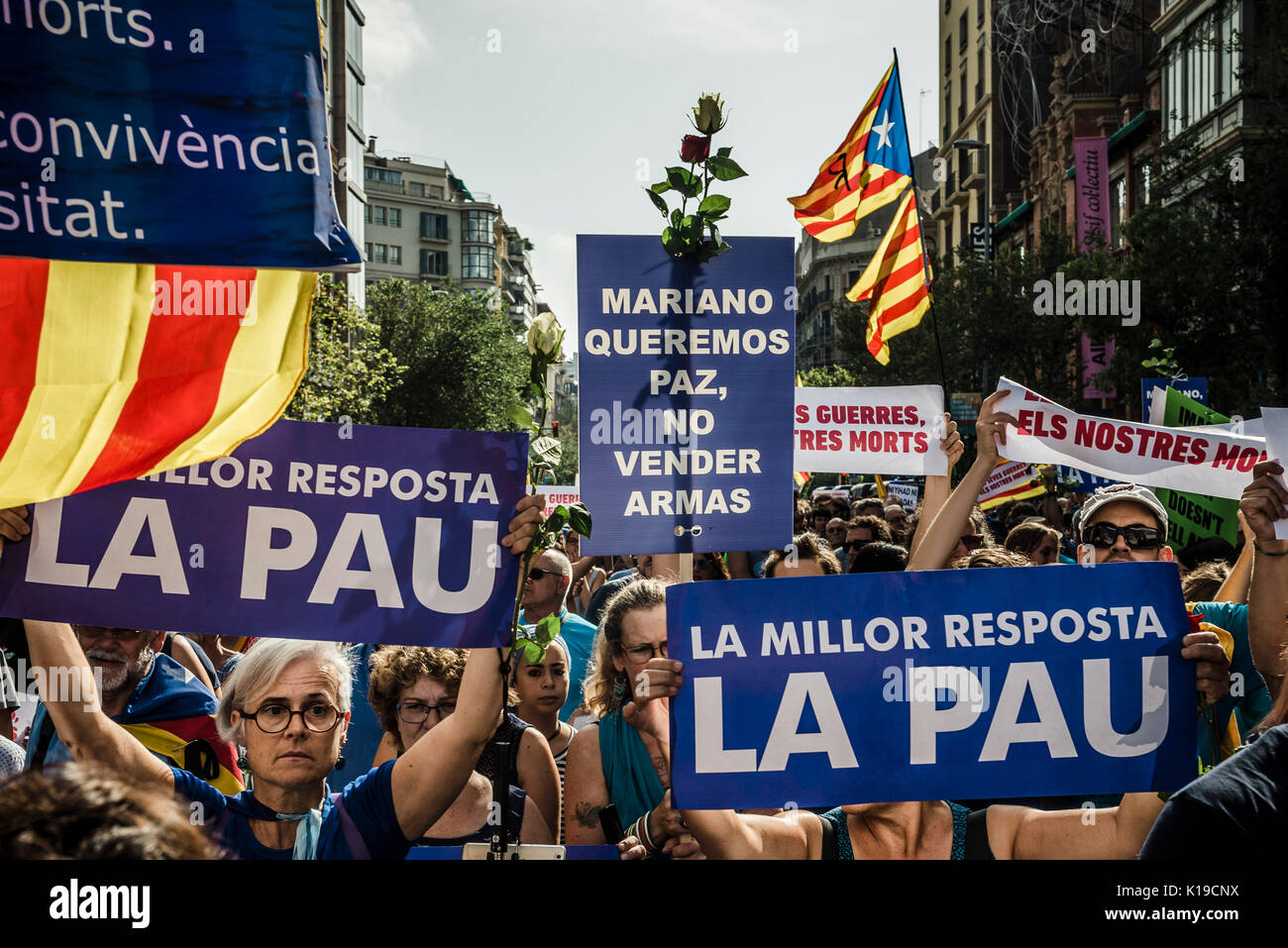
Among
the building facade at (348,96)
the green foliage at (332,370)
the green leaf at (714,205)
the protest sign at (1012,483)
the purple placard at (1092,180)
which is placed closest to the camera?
the green leaf at (714,205)

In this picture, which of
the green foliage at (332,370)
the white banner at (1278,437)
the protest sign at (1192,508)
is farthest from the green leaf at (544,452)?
the green foliage at (332,370)

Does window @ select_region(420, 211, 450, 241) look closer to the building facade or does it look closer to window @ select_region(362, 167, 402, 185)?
window @ select_region(362, 167, 402, 185)

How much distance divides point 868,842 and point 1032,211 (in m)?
49.0

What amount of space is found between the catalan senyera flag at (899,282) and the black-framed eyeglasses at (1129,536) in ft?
12.6

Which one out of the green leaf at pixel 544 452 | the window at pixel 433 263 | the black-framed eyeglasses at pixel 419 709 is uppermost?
the window at pixel 433 263

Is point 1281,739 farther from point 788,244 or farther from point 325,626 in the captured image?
point 788,244

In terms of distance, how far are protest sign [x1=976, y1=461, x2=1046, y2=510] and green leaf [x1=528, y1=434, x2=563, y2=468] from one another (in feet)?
26.7

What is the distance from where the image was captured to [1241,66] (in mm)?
19719

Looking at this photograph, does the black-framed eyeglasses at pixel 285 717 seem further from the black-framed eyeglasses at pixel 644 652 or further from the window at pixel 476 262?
the window at pixel 476 262

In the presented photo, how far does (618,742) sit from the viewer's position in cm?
369

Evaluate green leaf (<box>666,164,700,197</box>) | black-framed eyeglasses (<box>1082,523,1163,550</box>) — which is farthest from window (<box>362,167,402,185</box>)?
green leaf (<box>666,164,700,197</box>)

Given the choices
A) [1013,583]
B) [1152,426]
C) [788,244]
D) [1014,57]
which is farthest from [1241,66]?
[1014,57]

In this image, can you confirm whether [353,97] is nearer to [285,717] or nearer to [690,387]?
[690,387]

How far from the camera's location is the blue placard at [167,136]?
9.43 ft
